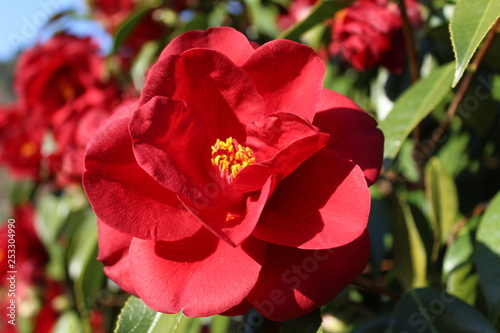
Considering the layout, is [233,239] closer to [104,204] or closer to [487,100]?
[104,204]

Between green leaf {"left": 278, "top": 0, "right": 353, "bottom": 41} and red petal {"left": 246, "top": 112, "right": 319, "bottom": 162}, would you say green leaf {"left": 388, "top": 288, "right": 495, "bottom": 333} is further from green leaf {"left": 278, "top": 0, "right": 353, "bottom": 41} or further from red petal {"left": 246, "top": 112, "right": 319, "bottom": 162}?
green leaf {"left": 278, "top": 0, "right": 353, "bottom": 41}

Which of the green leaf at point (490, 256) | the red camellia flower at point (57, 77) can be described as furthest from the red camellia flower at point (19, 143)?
the green leaf at point (490, 256)

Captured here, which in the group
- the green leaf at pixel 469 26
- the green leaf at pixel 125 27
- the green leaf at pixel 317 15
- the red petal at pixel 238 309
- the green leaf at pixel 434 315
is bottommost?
the green leaf at pixel 434 315

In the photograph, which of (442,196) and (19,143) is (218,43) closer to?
(442,196)

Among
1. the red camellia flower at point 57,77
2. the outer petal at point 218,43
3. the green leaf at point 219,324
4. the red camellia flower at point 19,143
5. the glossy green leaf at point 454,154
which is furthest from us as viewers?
the red camellia flower at point 19,143

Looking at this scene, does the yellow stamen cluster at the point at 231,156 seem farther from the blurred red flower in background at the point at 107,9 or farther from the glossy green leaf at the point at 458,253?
the blurred red flower in background at the point at 107,9

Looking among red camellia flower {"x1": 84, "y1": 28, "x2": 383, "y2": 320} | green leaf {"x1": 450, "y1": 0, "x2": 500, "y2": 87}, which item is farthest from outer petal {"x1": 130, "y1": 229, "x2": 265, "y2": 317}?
green leaf {"x1": 450, "y1": 0, "x2": 500, "y2": 87}

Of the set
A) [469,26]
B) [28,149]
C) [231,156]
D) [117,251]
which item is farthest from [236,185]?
[28,149]
